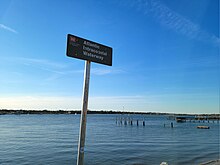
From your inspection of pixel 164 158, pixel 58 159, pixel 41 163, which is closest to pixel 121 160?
pixel 164 158

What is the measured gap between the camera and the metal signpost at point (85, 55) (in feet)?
13.7

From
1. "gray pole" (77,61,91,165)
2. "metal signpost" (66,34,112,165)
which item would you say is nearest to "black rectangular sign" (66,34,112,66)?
"metal signpost" (66,34,112,165)

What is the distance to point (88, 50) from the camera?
4.44m

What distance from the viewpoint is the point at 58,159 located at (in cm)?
1714

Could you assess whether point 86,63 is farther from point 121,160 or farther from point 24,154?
point 24,154

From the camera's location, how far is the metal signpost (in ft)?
13.7

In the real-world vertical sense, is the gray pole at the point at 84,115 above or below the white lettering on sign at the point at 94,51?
below

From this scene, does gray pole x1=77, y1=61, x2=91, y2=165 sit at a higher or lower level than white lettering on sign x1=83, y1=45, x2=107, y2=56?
lower

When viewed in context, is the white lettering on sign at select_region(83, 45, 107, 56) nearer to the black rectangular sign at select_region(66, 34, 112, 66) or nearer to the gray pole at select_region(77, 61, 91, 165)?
the black rectangular sign at select_region(66, 34, 112, 66)

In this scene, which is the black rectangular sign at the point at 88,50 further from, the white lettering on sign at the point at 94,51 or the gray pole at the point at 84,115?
the gray pole at the point at 84,115

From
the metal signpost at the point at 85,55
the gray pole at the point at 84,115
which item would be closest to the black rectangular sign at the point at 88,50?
the metal signpost at the point at 85,55

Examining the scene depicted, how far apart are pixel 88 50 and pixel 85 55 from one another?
15 cm

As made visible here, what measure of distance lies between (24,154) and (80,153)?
58.1 feet

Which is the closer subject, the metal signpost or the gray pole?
the metal signpost
